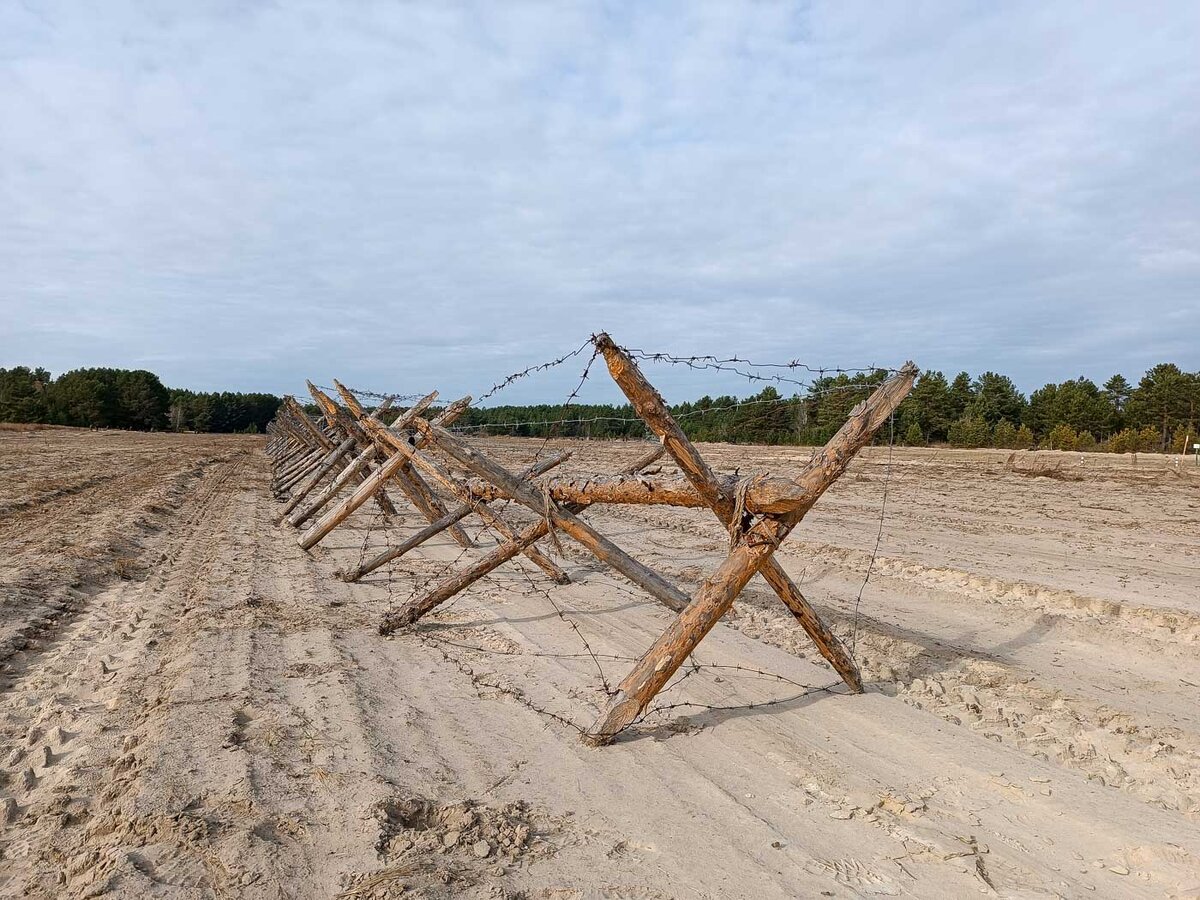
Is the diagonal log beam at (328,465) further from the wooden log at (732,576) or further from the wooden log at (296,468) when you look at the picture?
the wooden log at (732,576)

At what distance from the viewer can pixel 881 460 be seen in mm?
32438

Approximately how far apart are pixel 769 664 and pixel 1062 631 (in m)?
3.37

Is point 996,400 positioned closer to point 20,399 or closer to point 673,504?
point 673,504

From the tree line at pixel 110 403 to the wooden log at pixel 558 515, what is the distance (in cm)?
8157

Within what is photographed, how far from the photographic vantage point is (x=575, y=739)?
4.42 metres

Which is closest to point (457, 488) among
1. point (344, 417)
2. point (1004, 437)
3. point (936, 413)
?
point (344, 417)

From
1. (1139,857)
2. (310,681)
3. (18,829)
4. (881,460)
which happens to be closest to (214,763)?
(18,829)

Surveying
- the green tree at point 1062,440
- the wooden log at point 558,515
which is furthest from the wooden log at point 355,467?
the green tree at point 1062,440

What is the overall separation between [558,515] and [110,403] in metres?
86.2

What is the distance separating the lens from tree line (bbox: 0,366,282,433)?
70.8 m

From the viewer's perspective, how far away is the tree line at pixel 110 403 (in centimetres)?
7075

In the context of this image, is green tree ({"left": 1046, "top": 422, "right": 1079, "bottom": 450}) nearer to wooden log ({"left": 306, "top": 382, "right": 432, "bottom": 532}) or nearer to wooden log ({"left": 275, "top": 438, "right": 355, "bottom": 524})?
wooden log ({"left": 306, "top": 382, "right": 432, "bottom": 532})

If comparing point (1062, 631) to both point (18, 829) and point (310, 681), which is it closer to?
point (310, 681)

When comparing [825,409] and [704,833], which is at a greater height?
[825,409]
